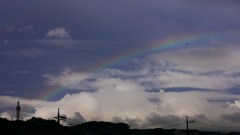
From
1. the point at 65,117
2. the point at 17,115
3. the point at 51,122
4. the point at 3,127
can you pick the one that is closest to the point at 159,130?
the point at 65,117

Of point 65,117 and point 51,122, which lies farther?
point 51,122

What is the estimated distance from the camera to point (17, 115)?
131125mm

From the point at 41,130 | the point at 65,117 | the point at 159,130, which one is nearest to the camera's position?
the point at 159,130

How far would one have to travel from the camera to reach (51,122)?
161875 mm

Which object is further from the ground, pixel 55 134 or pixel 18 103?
pixel 18 103

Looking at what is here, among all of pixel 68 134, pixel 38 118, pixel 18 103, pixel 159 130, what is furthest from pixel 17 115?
pixel 159 130

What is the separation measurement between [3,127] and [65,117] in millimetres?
26034

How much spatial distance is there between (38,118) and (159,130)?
123m

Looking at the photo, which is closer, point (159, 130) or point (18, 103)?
point (159, 130)

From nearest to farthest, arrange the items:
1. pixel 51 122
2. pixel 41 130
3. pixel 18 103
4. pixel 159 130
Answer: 1. pixel 159 130
2. pixel 18 103
3. pixel 41 130
4. pixel 51 122

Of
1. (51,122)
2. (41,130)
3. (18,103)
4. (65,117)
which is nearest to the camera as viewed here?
(65,117)

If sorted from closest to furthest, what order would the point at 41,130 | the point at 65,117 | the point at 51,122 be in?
the point at 65,117
the point at 41,130
the point at 51,122

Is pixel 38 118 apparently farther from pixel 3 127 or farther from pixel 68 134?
pixel 3 127

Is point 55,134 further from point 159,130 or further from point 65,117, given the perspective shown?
point 159,130
